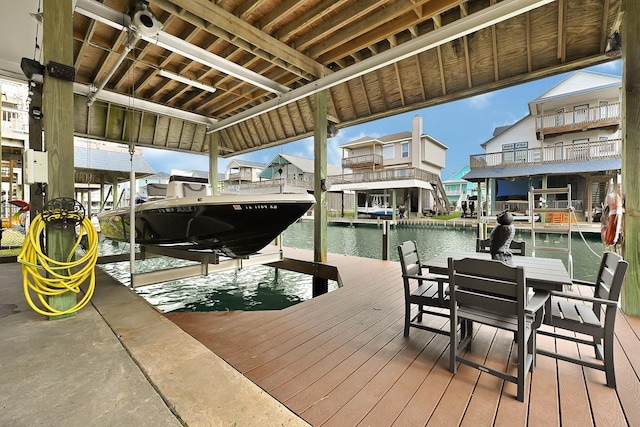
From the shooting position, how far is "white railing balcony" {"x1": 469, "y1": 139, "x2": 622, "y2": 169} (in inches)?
517

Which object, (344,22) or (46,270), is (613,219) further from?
(46,270)

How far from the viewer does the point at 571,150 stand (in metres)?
14.0

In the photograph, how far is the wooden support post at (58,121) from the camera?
7.89 ft

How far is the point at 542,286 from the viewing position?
6.78 ft

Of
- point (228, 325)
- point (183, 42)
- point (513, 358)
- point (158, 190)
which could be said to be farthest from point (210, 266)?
point (513, 358)

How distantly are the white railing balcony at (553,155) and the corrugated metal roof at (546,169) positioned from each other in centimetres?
24

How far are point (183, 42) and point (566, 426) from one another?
5339 mm

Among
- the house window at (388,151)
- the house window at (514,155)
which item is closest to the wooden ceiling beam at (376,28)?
the house window at (514,155)

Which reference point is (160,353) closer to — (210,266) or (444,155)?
(210,266)

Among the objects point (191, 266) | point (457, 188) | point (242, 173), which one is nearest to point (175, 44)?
point (191, 266)

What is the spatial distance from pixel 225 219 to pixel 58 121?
68.8 inches

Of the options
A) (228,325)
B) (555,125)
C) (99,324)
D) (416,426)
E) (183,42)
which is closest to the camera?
(416,426)

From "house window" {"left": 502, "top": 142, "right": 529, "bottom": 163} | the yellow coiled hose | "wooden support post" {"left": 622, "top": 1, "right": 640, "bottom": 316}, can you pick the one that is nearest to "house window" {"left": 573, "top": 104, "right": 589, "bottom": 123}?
"house window" {"left": 502, "top": 142, "right": 529, "bottom": 163}

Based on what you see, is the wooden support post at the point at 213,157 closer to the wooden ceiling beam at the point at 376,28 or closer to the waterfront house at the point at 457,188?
the wooden ceiling beam at the point at 376,28
